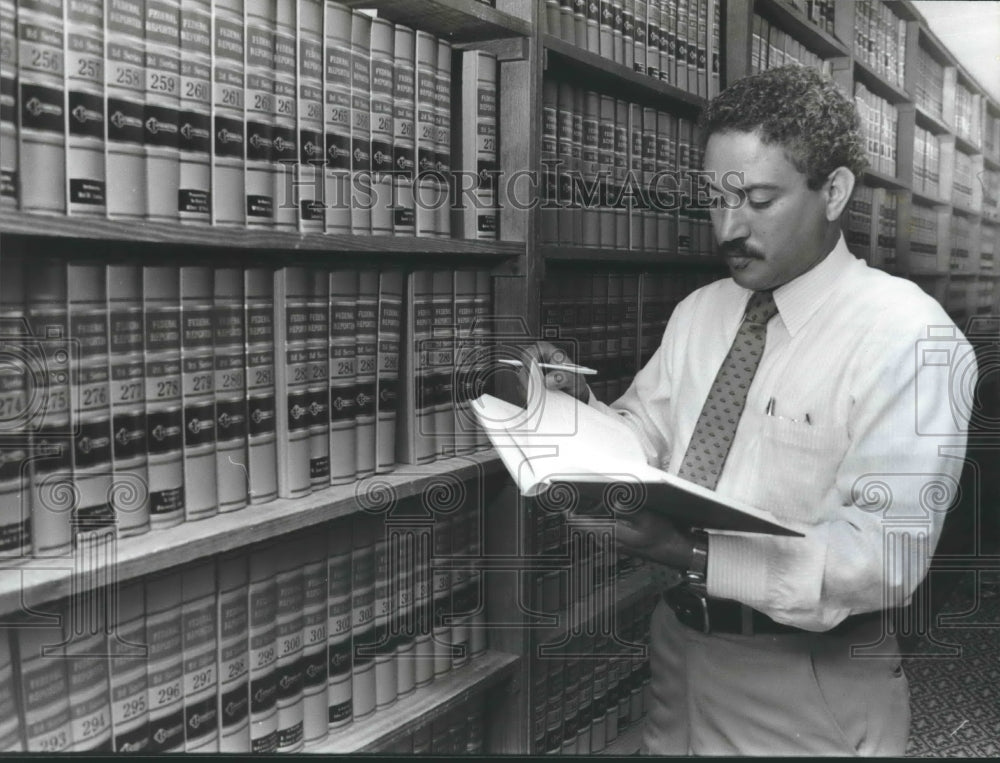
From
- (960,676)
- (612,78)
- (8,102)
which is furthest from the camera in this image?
(960,676)

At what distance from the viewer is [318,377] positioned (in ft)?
3.90

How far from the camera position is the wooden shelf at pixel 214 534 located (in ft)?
2.87

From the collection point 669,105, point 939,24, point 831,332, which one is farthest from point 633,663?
point 939,24

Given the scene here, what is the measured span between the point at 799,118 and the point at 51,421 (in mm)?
1009

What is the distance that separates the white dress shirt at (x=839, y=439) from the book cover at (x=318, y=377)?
525 mm

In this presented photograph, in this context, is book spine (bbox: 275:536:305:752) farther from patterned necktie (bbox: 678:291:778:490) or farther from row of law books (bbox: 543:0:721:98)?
row of law books (bbox: 543:0:721:98)

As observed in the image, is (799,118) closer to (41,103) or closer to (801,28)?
(41,103)

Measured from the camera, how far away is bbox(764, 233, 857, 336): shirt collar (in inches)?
50.6

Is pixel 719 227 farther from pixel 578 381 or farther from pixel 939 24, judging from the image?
pixel 939 24

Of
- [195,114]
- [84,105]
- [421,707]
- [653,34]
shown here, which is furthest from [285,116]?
[653,34]

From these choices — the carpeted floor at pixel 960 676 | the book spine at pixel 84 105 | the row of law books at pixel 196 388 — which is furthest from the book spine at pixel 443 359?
the carpeted floor at pixel 960 676

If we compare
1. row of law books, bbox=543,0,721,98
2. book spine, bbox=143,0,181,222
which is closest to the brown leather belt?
book spine, bbox=143,0,181,222

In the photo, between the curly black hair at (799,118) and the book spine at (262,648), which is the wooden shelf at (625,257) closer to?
the curly black hair at (799,118)

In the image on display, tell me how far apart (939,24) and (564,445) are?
315cm
